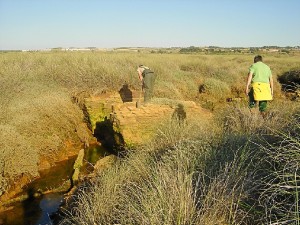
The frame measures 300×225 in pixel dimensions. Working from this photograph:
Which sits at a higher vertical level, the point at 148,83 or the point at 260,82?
the point at 260,82

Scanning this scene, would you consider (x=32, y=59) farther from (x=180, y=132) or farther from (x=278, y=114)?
(x=278, y=114)

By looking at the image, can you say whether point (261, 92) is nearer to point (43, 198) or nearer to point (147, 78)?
point (147, 78)

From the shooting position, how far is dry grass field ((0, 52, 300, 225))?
11.2 feet

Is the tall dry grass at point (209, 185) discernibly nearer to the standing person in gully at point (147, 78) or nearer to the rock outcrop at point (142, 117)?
the rock outcrop at point (142, 117)

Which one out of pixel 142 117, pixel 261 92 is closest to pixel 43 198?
pixel 142 117

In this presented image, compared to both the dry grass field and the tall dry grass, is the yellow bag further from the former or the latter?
the tall dry grass

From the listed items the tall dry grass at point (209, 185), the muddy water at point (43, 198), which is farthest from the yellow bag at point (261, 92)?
the muddy water at point (43, 198)

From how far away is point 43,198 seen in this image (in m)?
8.23

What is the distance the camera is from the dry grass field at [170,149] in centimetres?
342

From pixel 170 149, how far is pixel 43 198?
3850 millimetres

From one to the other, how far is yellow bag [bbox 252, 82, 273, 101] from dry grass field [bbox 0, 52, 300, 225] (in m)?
0.32

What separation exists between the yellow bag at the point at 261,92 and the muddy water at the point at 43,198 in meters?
3.90

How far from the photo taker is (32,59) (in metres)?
18.1

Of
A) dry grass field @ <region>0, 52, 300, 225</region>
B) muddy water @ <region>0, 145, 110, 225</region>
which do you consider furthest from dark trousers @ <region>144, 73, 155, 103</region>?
muddy water @ <region>0, 145, 110, 225</region>
